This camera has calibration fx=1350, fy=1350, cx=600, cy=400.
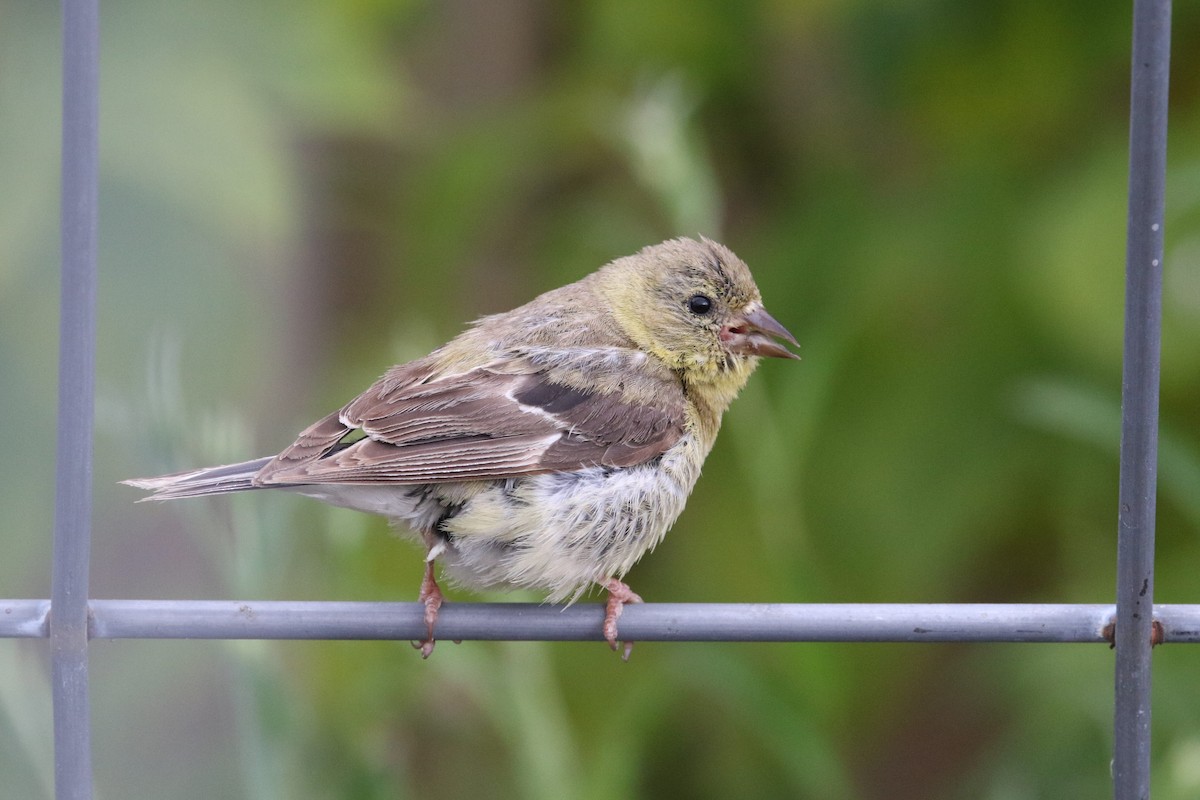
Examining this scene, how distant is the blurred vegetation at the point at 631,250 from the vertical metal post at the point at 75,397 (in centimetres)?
96

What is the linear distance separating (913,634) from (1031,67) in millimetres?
2458

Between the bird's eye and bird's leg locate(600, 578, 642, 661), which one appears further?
the bird's eye

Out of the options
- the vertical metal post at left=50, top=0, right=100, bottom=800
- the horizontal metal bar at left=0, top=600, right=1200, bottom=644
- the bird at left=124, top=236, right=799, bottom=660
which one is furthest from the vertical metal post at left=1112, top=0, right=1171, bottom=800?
the vertical metal post at left=50, top=0, right=100, bottom=800

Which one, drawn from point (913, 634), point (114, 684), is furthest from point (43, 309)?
point (913, 634)

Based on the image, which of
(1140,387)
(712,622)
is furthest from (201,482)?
(1140,387)

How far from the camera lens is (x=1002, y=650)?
3500 mm

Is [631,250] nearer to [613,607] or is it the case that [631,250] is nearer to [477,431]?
[477,431]

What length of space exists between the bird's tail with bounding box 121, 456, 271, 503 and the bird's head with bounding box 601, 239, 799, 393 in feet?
3.00

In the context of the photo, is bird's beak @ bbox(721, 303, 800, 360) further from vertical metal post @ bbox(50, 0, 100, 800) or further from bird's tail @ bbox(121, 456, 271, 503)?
vertical metal post @ bbox(50, 0, 100, 800)

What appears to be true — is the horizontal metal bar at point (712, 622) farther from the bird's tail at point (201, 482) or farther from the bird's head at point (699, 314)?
the bird's head at point (699, 314)

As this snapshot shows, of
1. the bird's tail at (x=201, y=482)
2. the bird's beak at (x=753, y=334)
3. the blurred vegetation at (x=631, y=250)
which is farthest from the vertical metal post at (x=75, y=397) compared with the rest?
the bird's beak at (x=753, y=334)

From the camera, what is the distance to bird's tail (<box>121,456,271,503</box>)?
2.18m

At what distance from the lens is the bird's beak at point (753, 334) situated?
286cm

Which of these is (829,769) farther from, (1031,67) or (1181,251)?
(1031,67)
